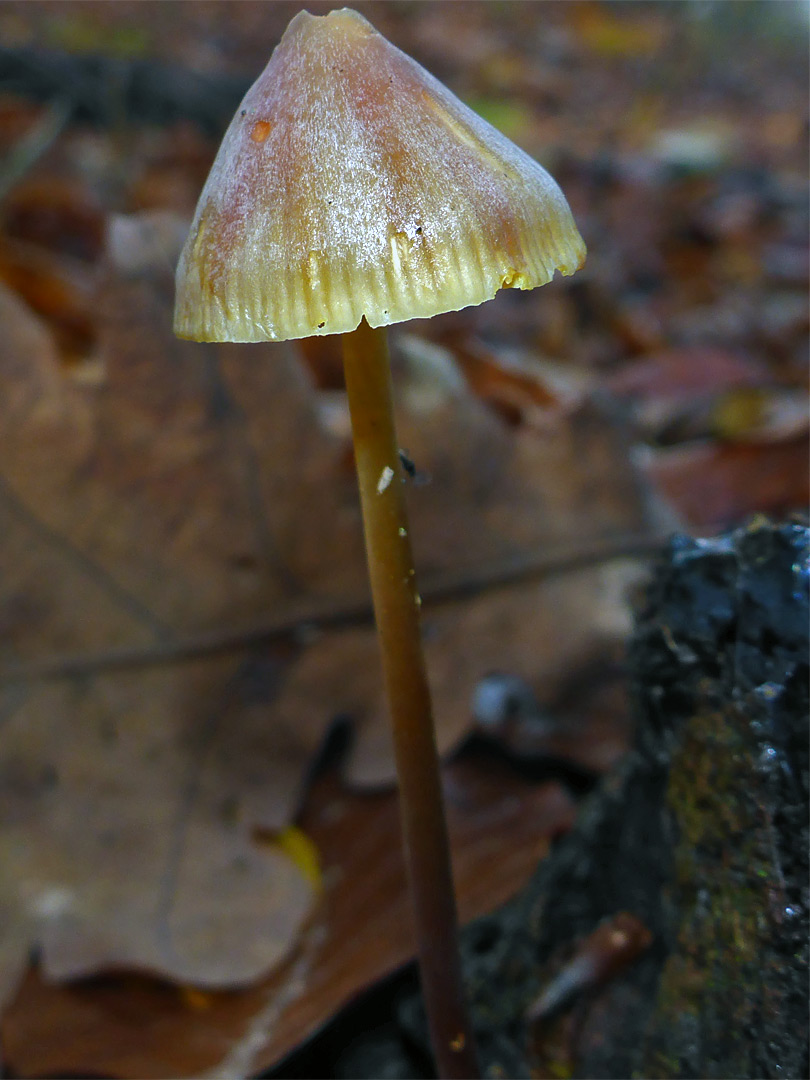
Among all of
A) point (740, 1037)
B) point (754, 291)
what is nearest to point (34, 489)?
point (740, 1037)

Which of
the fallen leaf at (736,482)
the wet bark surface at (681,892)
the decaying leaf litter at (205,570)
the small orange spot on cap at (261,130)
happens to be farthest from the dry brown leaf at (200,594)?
the small orange spot on cap at (261,130)

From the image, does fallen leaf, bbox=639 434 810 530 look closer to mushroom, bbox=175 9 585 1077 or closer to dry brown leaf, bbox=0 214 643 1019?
dry brown leaf, bbox=0 214 643 1019

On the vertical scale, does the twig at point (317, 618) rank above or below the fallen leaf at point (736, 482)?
below

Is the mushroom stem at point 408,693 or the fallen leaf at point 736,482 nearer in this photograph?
the mushroom stem at point 408,693

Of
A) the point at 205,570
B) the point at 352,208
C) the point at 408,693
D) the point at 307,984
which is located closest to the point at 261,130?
the point at 352,208

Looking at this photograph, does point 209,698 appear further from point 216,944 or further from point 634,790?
point 634,790

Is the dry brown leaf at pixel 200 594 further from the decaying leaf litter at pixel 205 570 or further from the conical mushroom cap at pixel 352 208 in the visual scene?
the conical mushroom cap at pixel 352 208

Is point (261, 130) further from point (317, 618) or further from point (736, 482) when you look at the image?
point (736, 482)

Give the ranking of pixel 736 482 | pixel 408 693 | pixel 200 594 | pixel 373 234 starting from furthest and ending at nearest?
pixel 736 482, pixel 200 594, pixel 408 693, pixel 373 234

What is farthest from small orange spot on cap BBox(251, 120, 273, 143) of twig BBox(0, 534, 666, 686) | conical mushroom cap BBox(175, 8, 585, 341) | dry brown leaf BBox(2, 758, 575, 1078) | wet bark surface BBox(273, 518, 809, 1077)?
dry brown leaf BBox(2, 758, 575, 1078)
